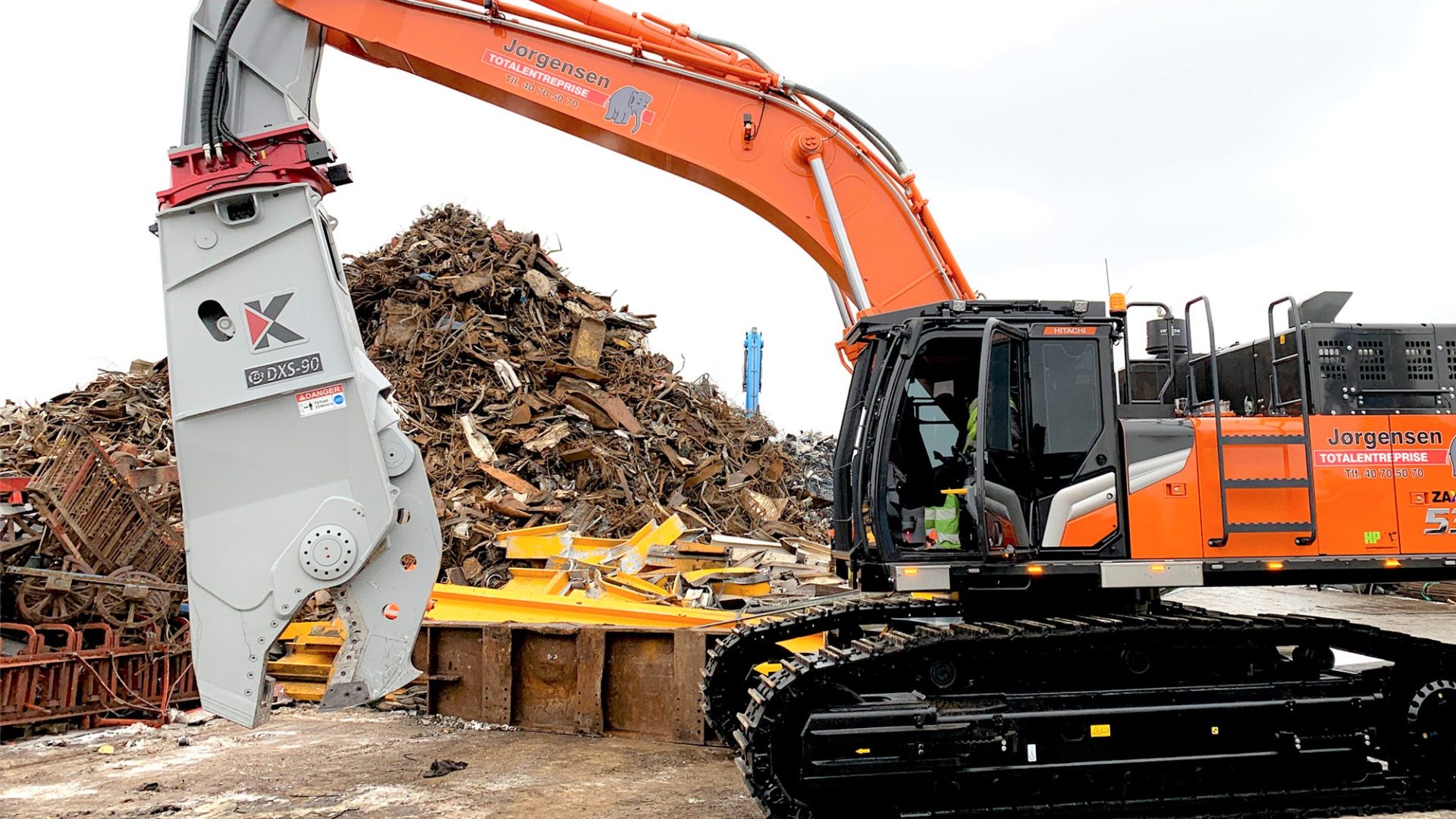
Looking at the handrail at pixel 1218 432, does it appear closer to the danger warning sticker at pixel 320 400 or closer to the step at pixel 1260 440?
the step at pixel 1260 440

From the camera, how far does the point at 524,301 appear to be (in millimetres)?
15695

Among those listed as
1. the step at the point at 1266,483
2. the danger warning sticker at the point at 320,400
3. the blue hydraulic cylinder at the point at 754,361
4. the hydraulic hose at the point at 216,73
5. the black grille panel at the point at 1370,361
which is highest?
the blue hydraulic cylinder at the point at 754,361

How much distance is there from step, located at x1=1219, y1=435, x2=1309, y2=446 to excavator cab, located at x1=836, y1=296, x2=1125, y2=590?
2.04 feet

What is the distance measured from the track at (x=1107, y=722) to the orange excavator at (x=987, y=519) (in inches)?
0.7

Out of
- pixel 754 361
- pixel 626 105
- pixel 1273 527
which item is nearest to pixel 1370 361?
pixel 1273 527

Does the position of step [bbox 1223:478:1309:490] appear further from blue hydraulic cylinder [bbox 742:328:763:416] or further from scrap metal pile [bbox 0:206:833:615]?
blue hydraulic cylinder [bbox 742:328:763:416]

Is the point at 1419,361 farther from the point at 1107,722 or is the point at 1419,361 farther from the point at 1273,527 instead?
the point at 1107,722

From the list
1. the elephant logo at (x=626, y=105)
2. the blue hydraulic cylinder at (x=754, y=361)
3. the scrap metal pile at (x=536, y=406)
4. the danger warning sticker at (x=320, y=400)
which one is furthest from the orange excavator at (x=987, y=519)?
the blue hydraulic cylinder at (x=754, y=361)

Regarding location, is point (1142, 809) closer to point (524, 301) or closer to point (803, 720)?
point (803, 720)

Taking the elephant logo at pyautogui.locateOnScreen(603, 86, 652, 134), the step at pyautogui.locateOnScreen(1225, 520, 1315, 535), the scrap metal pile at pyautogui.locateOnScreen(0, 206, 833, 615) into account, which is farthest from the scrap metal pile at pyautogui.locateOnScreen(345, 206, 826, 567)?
the step at pyautogui.locateOnScreen(1225, 520, 1315, 535)

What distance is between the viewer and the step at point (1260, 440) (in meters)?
5.82

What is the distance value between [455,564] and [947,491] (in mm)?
7843

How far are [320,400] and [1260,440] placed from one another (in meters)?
4.99

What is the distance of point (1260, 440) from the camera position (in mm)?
5836
